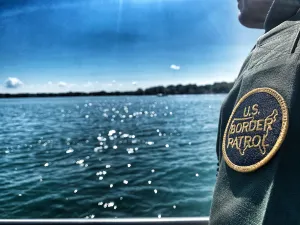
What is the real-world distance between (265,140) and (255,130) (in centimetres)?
3

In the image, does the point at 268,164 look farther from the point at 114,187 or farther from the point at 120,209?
the point at 114,187

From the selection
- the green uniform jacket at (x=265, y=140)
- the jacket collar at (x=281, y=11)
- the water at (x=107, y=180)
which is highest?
the jacket collar at (x=281, y=11)

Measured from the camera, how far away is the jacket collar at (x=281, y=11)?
0.58m

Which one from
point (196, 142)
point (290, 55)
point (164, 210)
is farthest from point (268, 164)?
point (196, 142)

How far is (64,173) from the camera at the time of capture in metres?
7.95

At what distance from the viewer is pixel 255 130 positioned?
51 cm

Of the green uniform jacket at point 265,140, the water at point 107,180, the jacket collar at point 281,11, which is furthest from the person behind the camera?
the water at point 107,180

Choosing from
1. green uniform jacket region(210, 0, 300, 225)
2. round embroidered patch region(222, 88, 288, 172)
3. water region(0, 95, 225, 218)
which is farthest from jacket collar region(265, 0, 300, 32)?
water region(0, 95, 225, 218)

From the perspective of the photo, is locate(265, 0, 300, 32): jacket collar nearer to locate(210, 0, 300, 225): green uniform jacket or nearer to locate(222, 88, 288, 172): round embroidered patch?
locate(210, 0, 300, 225): green uniform jacket

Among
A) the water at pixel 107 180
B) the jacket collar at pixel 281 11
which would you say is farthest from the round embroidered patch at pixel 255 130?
the water at pixel 107 180

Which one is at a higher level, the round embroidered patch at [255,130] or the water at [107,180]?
the round embroidered patch at [255,130]

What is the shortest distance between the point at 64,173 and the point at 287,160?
8.01 m

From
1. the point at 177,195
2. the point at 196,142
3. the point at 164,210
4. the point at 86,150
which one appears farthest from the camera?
the point at 196,142

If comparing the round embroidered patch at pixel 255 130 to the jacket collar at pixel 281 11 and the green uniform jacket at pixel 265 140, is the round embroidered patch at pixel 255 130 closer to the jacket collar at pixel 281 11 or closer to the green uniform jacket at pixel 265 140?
the green uniform jacket at pixel 265 140
